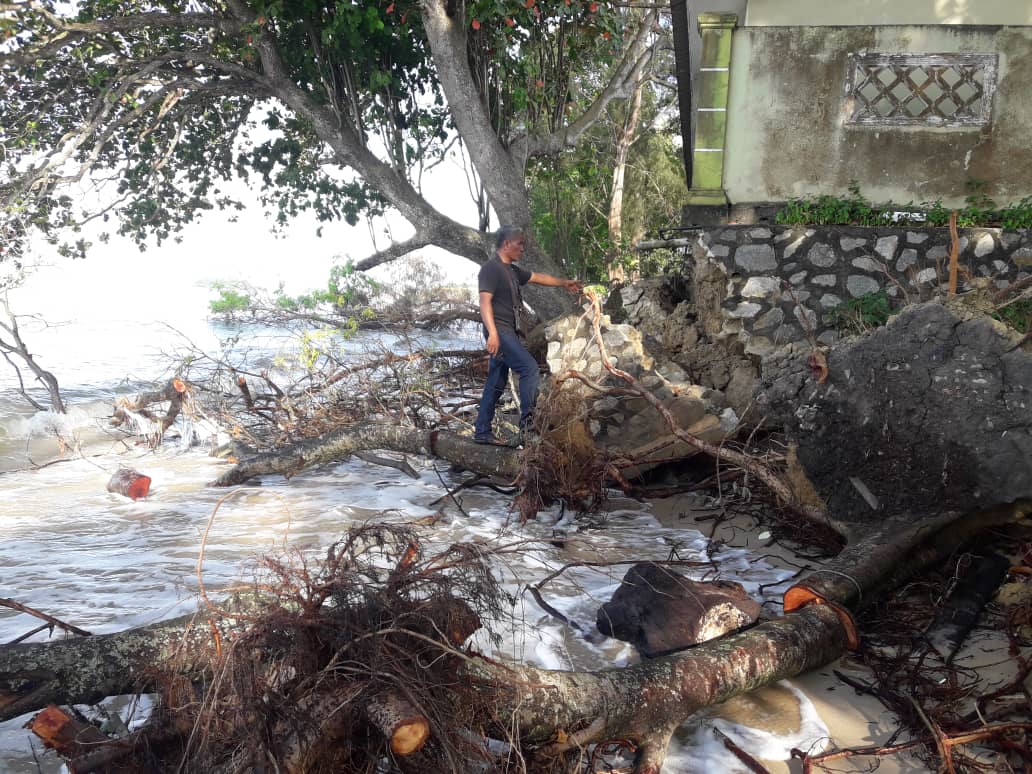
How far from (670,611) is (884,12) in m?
6.47

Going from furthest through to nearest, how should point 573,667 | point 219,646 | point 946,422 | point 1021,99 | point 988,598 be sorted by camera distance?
point 1021,99 < point 946,422 < point 988,598 < point 573,667 < point 219,646

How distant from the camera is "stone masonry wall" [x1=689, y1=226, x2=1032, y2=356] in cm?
716

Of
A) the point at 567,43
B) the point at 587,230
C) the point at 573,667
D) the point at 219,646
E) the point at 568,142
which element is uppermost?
the point at 567,43

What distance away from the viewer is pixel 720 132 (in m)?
7.60

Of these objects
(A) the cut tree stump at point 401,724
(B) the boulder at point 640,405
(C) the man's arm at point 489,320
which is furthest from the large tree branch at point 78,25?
(A) the cut tree stump at point 401,724

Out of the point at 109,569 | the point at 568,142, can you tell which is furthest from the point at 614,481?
the point at 568,142

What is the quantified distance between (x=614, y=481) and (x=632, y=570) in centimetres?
229

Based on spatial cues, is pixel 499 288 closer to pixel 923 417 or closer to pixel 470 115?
pixel 923 417

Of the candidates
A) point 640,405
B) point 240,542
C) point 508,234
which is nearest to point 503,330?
point 508,234

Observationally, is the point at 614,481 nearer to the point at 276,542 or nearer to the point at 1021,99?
the point at 276,542

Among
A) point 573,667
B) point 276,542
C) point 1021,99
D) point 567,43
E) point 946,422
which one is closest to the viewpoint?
point 573,667

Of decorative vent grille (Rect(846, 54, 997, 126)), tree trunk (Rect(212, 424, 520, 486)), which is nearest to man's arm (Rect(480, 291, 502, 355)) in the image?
tree trunk (Rect(212, 424, 520, 486))

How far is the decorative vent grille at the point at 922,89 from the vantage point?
7.18 m

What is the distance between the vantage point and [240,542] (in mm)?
4961
